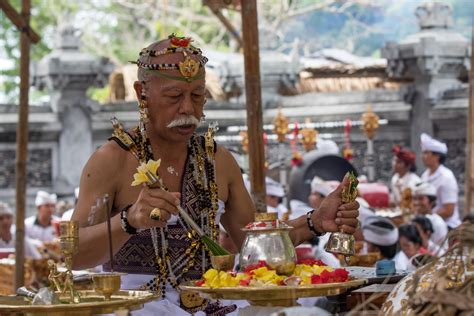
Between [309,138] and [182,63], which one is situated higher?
[182,63]

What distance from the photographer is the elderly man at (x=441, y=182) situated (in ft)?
39.6

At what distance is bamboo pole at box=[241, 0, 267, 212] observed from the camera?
271 inches

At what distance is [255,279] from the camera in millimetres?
3795

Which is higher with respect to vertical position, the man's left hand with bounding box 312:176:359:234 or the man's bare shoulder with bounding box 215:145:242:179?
the man's bare shoulder with bounding box 215:145:242:179

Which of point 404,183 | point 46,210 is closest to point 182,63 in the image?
point 404,183

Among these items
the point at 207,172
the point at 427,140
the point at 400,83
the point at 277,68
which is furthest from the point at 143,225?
the point at 400,83

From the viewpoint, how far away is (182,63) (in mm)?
4840

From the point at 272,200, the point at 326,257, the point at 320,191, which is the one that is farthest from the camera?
the point at 272,200

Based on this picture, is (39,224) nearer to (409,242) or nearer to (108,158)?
(409,242)

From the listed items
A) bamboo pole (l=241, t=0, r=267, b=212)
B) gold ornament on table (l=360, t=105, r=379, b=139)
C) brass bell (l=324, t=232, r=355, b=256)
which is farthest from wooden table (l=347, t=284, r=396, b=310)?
gold ornament on table (l=360, t=105, r=379, b=139)

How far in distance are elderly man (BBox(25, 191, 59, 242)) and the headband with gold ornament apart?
9.11 meters

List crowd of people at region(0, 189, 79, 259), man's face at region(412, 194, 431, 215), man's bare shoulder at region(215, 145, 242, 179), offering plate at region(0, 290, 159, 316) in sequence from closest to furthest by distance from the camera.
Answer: offering plate at region(0, 290, 159, 316), man's bare shoulder at region(215, 145, 242, 179), man's face at region(412, 194, 431, 215), crowd of people at region(0, 189, 79, 259)

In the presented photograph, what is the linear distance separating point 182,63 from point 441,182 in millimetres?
7726

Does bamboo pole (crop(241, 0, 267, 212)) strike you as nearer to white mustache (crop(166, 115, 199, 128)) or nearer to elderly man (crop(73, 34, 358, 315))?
elderly man (crop(73, 34, 358, 315))
